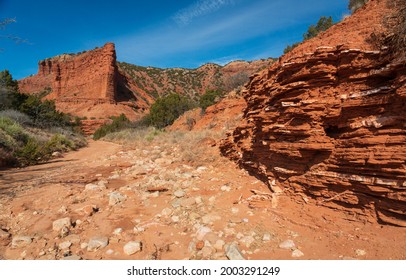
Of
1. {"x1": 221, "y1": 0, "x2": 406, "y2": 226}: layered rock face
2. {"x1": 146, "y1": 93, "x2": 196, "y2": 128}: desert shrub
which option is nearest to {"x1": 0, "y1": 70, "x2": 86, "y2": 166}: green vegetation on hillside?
{"x1": 221, "y1": 0, "x2": 406, "y2": 226}: layered rock face

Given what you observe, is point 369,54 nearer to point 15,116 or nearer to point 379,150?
point 379,150

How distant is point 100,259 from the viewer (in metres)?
3.13

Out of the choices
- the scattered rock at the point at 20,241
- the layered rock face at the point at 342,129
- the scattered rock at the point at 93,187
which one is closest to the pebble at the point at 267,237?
the layered rock face at the point at 342,129

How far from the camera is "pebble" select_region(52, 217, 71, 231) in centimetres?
380

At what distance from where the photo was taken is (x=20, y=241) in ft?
11.1

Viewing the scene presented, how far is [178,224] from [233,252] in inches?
49.6

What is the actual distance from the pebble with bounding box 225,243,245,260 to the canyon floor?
0.01m

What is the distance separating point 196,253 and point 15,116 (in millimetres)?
18057

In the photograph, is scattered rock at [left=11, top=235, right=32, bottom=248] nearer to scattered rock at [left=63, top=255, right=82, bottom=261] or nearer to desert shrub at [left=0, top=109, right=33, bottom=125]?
scattered rock at [left=63, top=255, right=82, bottom=261]

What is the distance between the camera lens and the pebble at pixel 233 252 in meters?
2.95

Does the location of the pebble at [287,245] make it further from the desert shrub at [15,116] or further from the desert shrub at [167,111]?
the desert shrub at [167,111]

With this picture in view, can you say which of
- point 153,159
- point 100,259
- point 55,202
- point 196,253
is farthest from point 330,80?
point 153,159

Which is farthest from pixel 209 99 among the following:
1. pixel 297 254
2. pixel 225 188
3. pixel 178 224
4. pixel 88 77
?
pixel 88 77

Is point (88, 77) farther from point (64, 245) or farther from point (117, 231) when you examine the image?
point (64, 245)
